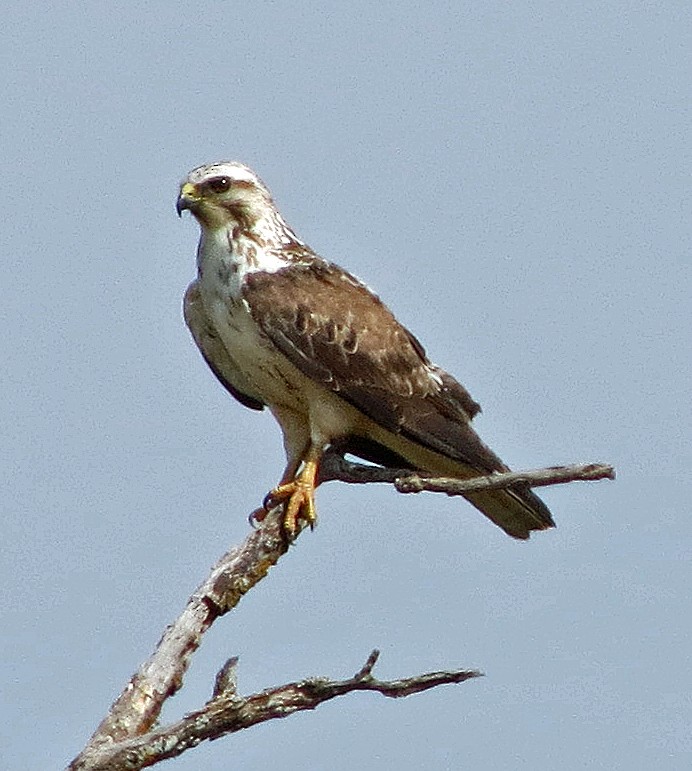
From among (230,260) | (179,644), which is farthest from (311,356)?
(179,644)

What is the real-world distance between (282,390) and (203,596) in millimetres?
2363

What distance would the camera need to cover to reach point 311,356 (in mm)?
10047

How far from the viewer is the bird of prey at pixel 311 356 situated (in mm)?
10086

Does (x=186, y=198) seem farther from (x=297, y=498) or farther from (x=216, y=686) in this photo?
(x=216, y=686)

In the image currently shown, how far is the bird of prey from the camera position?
1009 cm

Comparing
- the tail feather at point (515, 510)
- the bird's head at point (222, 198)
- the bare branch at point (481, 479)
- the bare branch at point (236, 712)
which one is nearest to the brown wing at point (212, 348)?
the bird's head at point (222, 198)

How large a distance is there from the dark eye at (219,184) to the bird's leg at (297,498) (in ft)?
5.73

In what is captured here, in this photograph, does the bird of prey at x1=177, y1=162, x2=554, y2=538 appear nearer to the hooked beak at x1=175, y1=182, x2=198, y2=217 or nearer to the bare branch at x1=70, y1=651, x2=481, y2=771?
the hooked beak at x1=175, y1=182, x2=198, y2=217

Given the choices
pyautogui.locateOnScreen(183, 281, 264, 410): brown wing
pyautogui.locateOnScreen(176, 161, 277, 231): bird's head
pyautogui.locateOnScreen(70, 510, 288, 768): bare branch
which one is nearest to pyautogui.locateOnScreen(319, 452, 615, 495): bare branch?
pyautogui.locateOnScreen(70, 510, 288, 768): bare branch

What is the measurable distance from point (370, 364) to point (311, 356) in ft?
1.37

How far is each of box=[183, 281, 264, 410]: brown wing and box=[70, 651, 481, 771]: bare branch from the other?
3705mm

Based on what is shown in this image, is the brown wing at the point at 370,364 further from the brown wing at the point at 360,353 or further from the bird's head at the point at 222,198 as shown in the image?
the bird's head at the point at 222,198

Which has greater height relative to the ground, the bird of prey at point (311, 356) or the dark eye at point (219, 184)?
the dark eye at point (219, 184)

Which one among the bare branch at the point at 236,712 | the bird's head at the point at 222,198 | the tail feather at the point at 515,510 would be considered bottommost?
the bare branch at the point at 236,712
